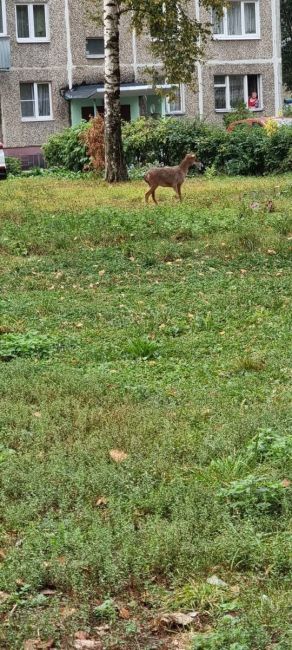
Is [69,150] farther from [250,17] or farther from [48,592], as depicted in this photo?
[48,592]

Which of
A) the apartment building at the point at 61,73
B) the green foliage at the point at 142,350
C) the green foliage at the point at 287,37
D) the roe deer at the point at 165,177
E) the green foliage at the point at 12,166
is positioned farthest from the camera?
the green foliage at the point at 287,37

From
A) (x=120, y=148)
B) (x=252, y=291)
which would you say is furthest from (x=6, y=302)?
(x=120, y=148)

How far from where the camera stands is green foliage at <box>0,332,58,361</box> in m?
10.1

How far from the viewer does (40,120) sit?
160 ft

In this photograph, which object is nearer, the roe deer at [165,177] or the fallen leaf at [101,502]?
the fallen leaf at [101,502]

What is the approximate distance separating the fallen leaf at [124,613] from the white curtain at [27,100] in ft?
147

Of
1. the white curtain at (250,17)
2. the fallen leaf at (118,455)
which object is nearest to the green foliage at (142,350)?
the fallen leaf at (118,455)

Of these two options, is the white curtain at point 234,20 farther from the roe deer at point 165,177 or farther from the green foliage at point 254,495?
the green foliage at point 254,495

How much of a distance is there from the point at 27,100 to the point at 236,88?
9457mm

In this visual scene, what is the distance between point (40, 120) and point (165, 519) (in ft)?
144

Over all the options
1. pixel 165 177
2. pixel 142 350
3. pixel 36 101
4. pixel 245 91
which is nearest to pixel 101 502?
pixel 142 350

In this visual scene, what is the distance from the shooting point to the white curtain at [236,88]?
51.9m

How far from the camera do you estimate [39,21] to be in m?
48.3

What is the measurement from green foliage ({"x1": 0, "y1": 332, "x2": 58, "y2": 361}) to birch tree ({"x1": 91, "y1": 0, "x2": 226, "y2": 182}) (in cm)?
1622
